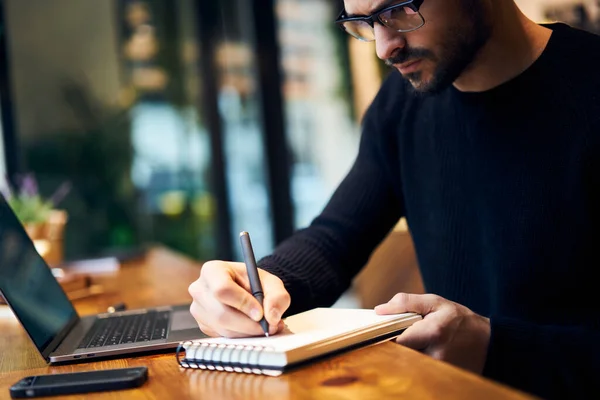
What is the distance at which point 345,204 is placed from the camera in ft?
4.89

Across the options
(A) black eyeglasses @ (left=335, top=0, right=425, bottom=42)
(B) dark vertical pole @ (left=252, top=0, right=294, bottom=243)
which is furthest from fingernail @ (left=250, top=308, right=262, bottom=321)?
(B) dark vertical pole @ (left=252, top=0, right=294, bottom=243)

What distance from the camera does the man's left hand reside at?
867 mm

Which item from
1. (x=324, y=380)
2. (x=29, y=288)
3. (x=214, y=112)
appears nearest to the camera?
(x=324, y=380)

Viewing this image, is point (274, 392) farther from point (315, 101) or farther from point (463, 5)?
point (315, 101)

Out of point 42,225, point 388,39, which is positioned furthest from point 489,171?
point 42,225

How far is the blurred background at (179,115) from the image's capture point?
15.1 feet

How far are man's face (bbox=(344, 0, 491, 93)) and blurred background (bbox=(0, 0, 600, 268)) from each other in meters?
3.16

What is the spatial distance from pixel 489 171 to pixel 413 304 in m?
0.49

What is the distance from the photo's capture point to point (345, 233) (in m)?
1.44

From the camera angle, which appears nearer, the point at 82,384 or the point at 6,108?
the point at 82,384

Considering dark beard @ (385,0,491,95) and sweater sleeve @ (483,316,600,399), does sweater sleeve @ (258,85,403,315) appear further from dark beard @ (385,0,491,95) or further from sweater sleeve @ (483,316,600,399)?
sweater sleeve @ (483,316,600,399)

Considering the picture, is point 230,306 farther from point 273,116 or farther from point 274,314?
point 273,116

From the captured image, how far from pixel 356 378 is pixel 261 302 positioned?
0.23 meters

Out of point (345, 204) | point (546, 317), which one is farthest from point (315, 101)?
point (546, 317)
